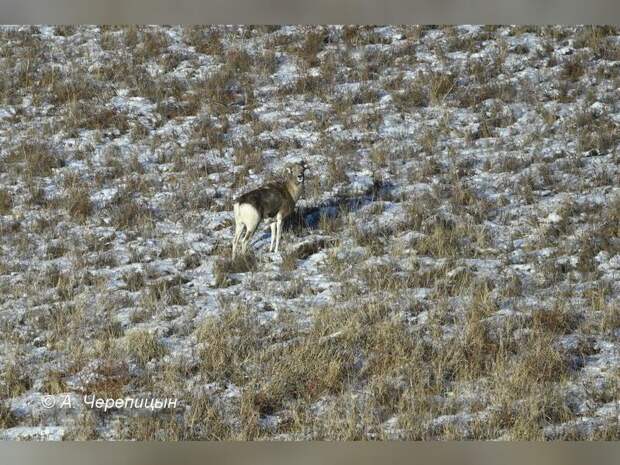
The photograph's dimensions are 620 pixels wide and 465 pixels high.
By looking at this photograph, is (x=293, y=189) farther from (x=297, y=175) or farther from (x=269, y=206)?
(x=269, y=206)

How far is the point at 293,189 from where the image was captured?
55.1 feet

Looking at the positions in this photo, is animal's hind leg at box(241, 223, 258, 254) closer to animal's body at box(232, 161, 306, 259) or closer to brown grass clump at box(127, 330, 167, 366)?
animal's body at box(232, 161, 306, 259)

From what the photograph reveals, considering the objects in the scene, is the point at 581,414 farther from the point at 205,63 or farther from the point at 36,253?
the point at 205,63

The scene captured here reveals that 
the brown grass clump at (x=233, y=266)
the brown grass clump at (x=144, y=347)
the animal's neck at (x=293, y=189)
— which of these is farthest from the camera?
the animal's neck at (x=293, y=189)

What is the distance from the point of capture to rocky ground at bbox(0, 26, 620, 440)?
11.8 meters

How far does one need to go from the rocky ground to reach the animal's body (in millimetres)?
345

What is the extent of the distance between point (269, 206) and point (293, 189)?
0.74 meters

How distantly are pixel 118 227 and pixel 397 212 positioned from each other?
15.7 feet

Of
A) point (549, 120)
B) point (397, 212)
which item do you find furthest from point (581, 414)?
point (549, 120)

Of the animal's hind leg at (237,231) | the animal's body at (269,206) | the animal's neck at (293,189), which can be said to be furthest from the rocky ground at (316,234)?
Answer: the animal's neck at (293,189)

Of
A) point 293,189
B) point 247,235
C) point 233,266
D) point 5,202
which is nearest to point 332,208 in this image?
point 293,189

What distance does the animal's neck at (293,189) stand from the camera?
1675cm

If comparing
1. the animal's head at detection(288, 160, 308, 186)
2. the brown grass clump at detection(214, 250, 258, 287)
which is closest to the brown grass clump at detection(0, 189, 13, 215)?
the brown grass clump at detection(214, 250, 258, 287)

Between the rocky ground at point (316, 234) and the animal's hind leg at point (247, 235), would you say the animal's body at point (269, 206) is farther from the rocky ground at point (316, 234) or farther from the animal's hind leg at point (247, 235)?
the rocky ground at point (316, 234)
